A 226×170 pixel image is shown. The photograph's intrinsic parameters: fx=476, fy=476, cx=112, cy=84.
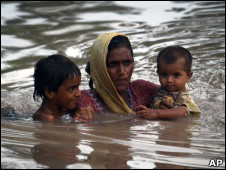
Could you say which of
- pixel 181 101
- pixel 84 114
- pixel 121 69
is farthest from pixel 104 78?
pixel 181 101

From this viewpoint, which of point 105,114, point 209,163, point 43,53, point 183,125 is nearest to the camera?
point 209,163

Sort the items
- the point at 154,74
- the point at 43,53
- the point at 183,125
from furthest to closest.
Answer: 1. the point at 43,53
2. the point at 154,74
3. the point at 183,125

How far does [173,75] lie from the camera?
17.0ft

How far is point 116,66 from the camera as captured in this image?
501 cm

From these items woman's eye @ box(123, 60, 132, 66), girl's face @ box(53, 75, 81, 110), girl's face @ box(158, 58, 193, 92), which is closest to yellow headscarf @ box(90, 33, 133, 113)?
woman's eye @ box(123, 60, 132, 66)

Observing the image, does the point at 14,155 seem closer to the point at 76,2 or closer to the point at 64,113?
the point at 64,113

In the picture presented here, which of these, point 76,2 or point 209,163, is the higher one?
point 76,2

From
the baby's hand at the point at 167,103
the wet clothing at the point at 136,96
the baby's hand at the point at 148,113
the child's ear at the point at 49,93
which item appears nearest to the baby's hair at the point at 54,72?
the child's ear at the point at 49,93

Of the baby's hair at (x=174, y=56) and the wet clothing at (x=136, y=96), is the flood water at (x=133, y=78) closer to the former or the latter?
the wet clothing at (x=136, y=96)

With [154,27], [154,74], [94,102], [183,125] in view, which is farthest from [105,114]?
[154,27]

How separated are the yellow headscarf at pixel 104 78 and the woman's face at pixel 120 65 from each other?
0.19ft

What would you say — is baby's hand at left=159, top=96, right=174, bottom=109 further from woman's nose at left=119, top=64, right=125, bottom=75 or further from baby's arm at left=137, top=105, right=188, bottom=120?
woman's nose at left=119, top=64, right=125, bottom=75

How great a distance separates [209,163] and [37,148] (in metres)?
1.33

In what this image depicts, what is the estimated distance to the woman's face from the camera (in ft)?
16.3
